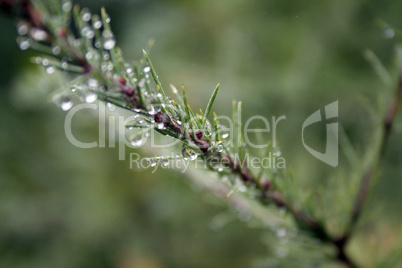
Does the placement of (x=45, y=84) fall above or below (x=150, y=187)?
above

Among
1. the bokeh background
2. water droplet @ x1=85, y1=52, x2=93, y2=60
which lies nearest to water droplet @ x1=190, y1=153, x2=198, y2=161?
water droplet @ x1=85, y1=52, x2=93, y2=60

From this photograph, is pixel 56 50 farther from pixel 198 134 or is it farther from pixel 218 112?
pixel 218 112

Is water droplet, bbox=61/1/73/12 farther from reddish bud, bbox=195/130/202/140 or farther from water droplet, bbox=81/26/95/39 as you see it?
reddish bud, bbox=195/130/202/140

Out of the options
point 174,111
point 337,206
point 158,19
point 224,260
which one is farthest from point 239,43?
point 174,111

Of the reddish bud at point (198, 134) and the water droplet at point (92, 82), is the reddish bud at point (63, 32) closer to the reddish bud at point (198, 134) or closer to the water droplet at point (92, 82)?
the water droplet at point (92, 82)

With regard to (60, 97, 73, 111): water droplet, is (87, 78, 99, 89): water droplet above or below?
above

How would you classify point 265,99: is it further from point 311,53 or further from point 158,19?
point 158,19

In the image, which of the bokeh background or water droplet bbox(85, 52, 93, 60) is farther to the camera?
the bokeh background

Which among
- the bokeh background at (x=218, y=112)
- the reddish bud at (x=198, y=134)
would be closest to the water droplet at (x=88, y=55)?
the reddish bud at (x=198, y=134)
